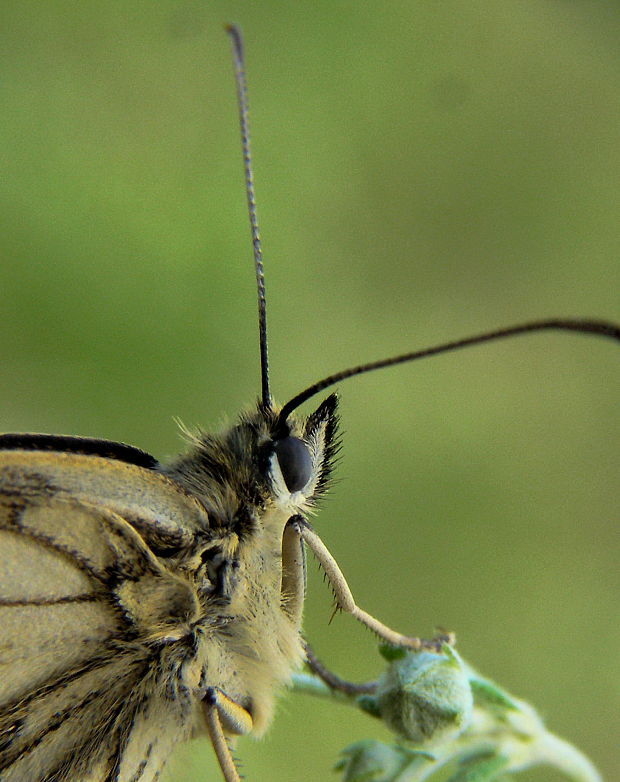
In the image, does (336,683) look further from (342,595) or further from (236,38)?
(236,38)

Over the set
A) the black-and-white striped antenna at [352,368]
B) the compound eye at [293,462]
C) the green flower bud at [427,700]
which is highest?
the black-and-white striped antenna at [352,368]

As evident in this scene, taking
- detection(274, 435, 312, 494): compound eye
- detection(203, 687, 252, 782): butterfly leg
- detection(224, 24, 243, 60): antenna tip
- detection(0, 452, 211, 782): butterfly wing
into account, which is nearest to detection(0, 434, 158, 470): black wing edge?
detection(0, 452, 211, 782): butterfly wing

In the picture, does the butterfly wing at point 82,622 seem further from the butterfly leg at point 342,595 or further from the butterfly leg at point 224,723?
the butterfly leg at point 342,595

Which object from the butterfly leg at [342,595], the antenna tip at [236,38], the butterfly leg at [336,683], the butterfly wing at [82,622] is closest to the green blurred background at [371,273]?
the butterfly leg at [336,683]

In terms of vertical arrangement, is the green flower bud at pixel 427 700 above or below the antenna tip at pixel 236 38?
below

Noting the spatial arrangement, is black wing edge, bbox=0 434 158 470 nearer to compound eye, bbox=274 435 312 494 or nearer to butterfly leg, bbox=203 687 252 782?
compound eye, bbox=274 435 312 494

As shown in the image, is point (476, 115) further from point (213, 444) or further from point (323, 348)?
point (213, 444)

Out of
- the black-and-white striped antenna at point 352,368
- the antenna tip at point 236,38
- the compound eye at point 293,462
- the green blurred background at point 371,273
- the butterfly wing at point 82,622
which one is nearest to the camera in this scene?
the black-and-white striped antenna at point 352,368
